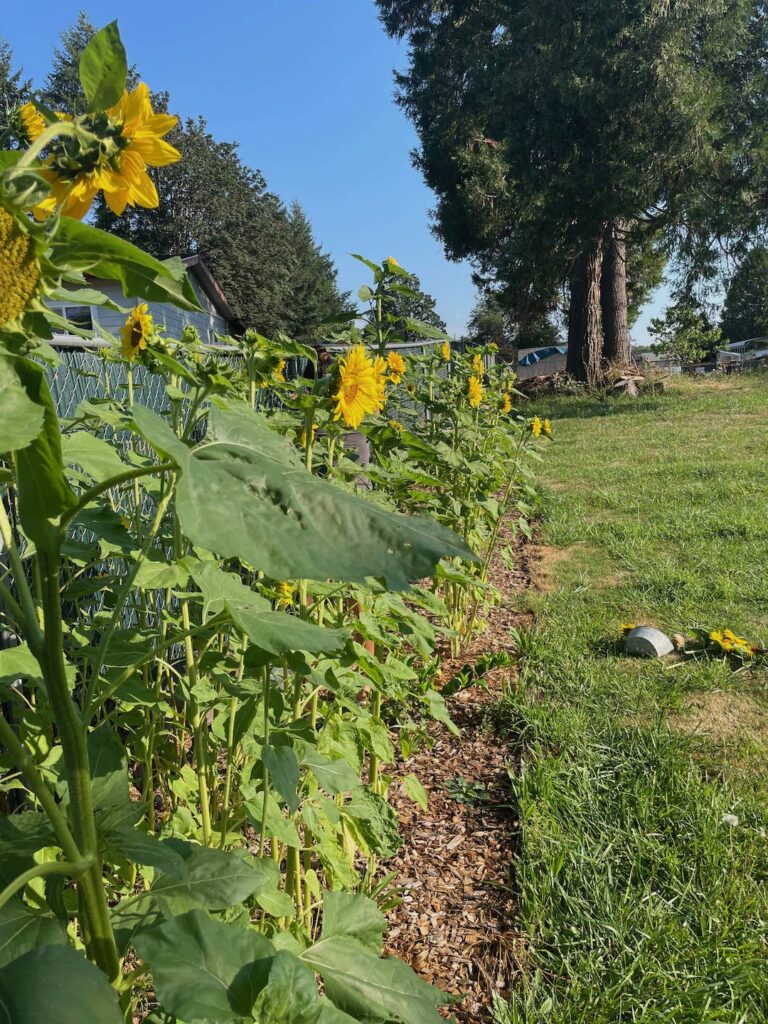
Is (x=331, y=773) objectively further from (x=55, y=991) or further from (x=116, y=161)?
(x=116, y=161)

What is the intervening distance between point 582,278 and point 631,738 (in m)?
13.7

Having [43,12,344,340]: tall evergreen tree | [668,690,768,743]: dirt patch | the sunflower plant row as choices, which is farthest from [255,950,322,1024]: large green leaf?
[43,12,344,340]: tall evergreen tree

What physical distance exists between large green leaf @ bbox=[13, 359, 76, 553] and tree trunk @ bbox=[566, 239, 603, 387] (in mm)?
14561

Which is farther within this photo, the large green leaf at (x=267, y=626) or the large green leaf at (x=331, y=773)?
the large green leaf at (x=331, y=773)

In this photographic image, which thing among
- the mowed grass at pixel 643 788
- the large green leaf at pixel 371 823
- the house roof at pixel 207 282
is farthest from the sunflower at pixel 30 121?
the house roof at pixel 207 282

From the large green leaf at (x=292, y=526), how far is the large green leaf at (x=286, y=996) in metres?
0.34

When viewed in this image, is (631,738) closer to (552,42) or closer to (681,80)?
(681,80)

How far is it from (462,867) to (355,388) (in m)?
1.20

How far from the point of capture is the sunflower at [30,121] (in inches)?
28.3

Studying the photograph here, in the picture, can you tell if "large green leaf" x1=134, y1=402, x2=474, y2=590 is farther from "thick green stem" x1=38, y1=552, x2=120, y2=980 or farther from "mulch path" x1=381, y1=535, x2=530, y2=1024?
"mulch path" x1=381, y1=535, x2=530, y2=1024

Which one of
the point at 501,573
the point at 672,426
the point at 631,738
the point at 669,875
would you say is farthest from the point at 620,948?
the point at 672,426

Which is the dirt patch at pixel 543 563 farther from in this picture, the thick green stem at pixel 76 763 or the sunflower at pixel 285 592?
the thick green stem at pixel 76 763

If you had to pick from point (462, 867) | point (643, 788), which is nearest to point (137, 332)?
point (462, 867)

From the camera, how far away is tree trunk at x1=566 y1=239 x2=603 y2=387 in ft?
47.3
